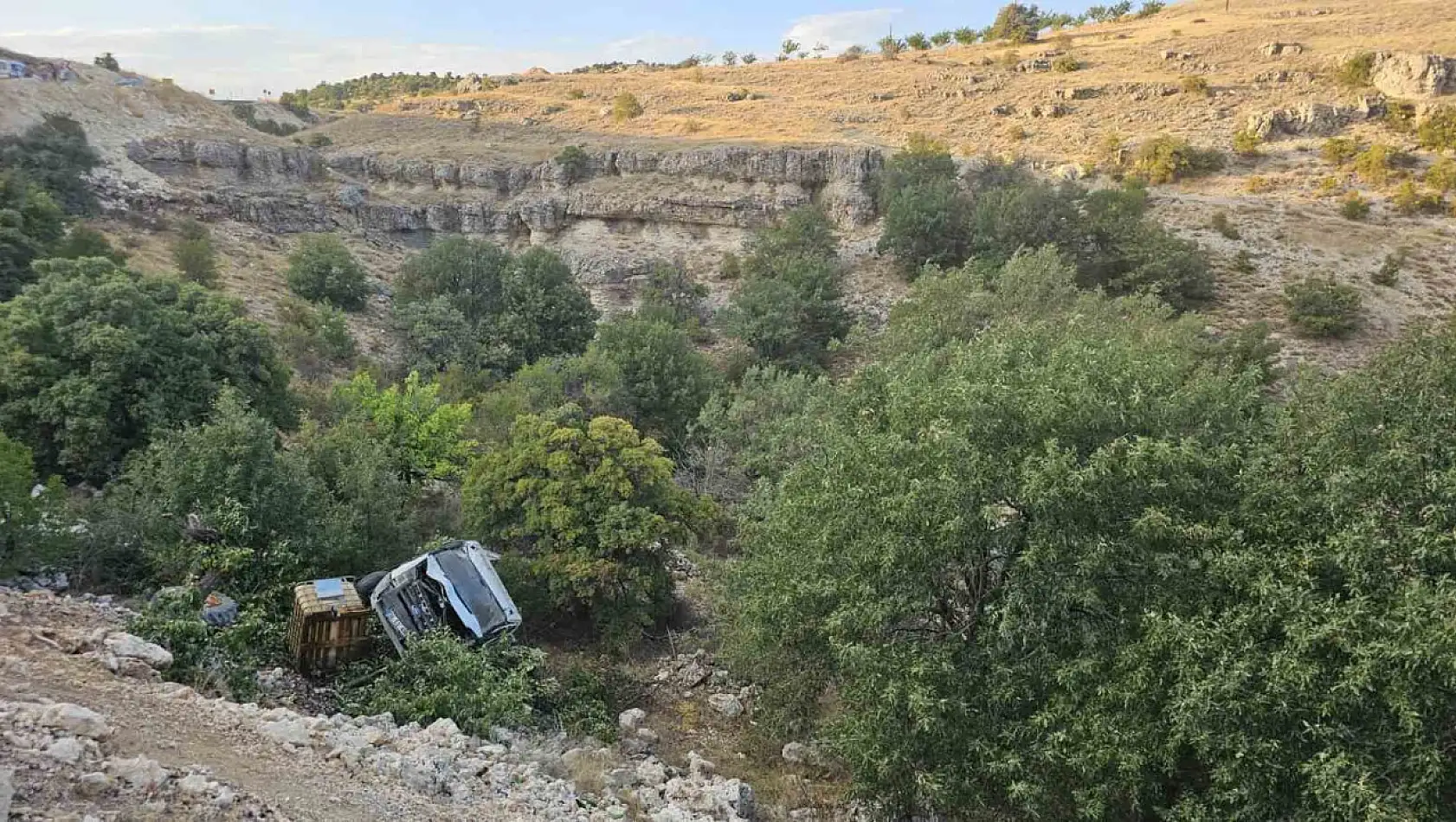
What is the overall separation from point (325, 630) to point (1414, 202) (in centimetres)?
3908

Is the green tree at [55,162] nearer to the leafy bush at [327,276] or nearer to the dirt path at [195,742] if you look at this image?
the leafy bush at [327,276]

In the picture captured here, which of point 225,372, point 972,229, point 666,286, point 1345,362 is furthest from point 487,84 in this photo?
point 1345,362

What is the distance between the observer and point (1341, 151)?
3362 cm

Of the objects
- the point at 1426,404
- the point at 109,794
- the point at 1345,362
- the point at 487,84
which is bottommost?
the point at 1345,362

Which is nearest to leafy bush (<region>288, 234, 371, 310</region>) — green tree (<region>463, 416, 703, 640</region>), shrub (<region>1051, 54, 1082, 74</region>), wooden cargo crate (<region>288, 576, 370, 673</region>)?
green tree (<region>463, 416, 703, 640</region>)

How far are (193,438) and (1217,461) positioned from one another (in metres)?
12.8

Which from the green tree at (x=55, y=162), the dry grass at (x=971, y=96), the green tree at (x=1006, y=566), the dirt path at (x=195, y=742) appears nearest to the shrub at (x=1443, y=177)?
the dry grass at (x=971, y=96)

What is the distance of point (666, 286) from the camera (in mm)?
33344

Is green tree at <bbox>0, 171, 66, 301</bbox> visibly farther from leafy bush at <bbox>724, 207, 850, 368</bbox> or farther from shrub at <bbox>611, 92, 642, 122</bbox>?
shrub at <bbox>611, 92, 642, 122</bbox>

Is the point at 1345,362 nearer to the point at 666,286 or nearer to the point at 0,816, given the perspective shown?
the point at 666,286

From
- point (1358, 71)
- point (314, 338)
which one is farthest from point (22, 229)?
point (1358, 71)

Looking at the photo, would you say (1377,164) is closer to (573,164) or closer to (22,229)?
(573,164)

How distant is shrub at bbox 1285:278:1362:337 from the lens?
25438 mm

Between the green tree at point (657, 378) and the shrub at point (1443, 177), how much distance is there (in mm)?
29726
